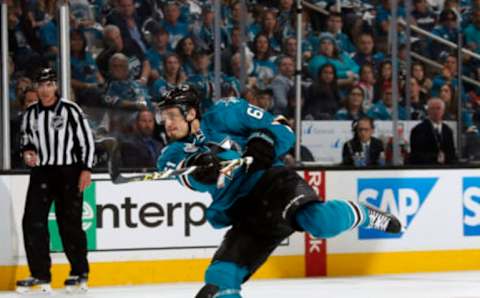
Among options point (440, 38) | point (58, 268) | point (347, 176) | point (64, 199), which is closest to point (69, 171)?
point (64, 199)

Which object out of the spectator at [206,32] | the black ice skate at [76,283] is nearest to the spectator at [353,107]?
the spectator at [206,32]

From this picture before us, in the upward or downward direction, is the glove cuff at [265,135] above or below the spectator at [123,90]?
below

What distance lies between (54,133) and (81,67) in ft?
2.87

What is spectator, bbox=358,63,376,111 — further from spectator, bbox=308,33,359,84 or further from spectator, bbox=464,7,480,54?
spectator, bbox=464,7,480,54

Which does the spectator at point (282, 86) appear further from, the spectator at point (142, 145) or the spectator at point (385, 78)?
the spectator at point (142, 145)

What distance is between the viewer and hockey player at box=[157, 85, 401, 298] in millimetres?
4699

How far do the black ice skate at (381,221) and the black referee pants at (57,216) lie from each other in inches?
99.4

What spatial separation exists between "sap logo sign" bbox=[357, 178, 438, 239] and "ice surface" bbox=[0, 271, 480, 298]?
1.61 ft

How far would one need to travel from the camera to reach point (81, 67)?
8.02 m

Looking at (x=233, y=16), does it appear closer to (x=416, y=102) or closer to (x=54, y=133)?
(x=416, y=102)

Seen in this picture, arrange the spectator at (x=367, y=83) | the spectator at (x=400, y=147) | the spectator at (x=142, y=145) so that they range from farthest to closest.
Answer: the spectator at (x=367, y=83), the spectator at (x=400, y=147), the spectator at (x=142, y=145)

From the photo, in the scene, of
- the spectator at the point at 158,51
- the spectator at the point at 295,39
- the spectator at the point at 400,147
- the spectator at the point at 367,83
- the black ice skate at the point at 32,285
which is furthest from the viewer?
the spectator at the point at 367,83

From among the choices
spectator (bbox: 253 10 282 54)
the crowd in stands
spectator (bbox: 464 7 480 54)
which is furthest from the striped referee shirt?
spectator (bbox: 464 7 480 54)

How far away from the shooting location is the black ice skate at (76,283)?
7.13 metres
